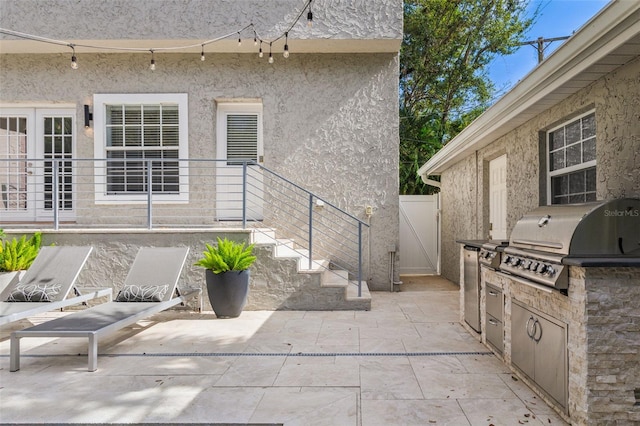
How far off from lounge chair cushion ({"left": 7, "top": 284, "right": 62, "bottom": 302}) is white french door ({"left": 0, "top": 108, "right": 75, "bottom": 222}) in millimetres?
3480

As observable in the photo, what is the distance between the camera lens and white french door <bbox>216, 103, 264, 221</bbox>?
29.3 feet

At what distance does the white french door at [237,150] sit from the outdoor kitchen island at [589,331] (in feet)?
20.7

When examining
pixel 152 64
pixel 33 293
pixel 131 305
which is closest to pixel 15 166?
pixel 152 64

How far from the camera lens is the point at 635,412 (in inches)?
120

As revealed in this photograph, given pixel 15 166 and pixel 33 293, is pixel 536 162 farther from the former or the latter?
pixel 15 166

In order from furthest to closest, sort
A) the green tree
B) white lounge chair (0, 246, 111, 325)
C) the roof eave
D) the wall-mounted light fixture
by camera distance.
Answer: the green tree → the wall-mounted light fixture → white lounge chair (0, 246, 111, 325) → the roof eave

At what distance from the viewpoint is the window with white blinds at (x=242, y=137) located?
9.09 m

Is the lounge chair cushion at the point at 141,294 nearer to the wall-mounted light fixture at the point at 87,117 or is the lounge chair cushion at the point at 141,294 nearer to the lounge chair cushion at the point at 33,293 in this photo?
the lounge chair cushion at the point at 33,293

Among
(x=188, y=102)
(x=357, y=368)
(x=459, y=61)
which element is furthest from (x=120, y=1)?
(x=459, y=61)

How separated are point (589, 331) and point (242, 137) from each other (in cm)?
755

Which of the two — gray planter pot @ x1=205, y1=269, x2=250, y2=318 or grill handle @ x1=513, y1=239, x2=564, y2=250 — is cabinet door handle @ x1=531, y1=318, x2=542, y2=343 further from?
gray planter pot @ x1=205, y1=269, x2=250, y2=318

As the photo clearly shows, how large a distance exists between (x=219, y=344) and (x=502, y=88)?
64.4ft

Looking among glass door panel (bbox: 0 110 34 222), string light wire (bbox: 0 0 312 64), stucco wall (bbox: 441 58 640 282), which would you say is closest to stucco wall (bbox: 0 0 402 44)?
string light wire (bbox: 0 0 312 64)

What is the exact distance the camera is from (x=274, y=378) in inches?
164
